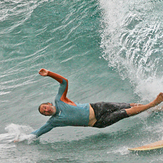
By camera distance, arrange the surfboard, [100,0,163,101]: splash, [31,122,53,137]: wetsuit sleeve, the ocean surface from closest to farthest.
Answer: the surfboard < the ocean surface < [31,122,53,137]: wetsuit sleeve < [100,0,163,101]: splash

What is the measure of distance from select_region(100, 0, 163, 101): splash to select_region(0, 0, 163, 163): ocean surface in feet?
0.07

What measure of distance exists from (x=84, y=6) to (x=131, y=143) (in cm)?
619

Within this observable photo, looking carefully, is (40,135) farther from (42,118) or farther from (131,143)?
(131,143)

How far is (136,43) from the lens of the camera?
22.1 feet

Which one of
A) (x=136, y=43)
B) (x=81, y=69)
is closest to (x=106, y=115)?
(x=81, y=69)

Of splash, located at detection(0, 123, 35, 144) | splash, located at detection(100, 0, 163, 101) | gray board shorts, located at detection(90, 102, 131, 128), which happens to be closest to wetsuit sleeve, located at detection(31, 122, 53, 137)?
splash, located at detection(0, 123, 35, 144)

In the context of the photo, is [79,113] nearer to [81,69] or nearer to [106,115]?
[106,115]

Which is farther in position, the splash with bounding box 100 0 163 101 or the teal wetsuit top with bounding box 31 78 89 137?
the splash with bounding box 100 0 163 101

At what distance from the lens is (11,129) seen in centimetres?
474

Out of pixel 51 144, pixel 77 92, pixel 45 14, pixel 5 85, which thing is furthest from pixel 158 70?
pixel 45 14

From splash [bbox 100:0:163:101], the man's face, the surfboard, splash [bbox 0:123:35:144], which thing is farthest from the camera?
splash [bbox 100:0:163:101]

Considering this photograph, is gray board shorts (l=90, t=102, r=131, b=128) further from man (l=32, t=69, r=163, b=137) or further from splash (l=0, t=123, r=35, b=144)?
splash (l=0, t=123, r=35, b=144)

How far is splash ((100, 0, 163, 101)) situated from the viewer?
5.62 meters

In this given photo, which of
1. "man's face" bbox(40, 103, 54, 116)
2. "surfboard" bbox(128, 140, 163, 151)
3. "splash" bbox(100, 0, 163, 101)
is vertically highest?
"splash" bbox(100, 0, 163, 101)
